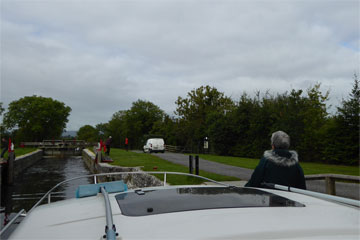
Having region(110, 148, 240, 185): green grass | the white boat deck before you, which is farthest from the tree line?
the white boat deck

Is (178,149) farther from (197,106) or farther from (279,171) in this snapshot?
(279,171)

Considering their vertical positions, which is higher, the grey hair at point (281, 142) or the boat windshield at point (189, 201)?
the grey hair at point (281, 142)

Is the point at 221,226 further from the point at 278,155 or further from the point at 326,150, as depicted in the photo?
the point at 326,150

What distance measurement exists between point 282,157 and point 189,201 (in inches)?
74.7

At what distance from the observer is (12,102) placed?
7094 cm

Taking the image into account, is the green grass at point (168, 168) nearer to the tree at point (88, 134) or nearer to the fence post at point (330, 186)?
the fence post at point (330, 186)

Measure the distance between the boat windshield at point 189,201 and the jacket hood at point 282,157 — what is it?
1195 mm

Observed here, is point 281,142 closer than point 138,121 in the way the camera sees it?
Yes

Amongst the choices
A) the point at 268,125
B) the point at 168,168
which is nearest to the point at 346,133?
the point at 268,125

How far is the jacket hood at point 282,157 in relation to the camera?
3527 millimetres

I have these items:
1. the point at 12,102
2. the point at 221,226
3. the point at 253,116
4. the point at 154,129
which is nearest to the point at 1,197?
the point at 221,226

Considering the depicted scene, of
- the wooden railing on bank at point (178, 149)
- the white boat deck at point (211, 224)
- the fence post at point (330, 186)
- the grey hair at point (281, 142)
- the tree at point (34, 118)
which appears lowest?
the wooden railing on bank at point (178, 149)

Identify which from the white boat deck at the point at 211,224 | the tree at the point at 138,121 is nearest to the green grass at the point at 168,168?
the white boat deck at the point at 211,224

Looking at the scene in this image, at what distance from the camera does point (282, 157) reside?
356 cm
